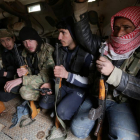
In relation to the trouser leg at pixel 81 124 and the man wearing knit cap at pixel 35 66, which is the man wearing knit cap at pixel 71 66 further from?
the man wearing knit cap at pixel 35 66

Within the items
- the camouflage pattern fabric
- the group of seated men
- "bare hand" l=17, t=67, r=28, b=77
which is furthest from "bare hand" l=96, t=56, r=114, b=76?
"bare hand" l=17, t=67, r=28, b=77

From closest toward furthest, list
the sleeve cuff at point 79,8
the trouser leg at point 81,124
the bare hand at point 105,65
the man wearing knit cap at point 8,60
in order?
the bare hand at point 105,65 → the sleeve cuff at point 79,8 → the trouser leg at point 81,124 → the man wearing knit cap at point 8,60

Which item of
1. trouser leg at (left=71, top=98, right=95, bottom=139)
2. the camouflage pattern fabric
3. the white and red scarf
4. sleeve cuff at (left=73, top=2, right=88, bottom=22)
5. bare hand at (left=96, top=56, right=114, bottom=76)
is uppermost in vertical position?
sleeve cuff at (left=73, top=2, right=88, bottom=22)

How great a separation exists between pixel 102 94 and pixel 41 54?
1367mm

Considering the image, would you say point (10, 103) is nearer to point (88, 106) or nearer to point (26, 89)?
point (26, 89)

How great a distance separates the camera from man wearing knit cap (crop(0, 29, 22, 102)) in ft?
7.73

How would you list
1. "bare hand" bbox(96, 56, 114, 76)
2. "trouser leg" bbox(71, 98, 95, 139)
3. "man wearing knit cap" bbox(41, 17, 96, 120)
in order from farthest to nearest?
"man wearing knit cap" bbox(41, 17, 96, 120) < "trouser leg" bbox(71, 98, 95, 139) < "bare hand" bbox(96, 56, 114, 76)

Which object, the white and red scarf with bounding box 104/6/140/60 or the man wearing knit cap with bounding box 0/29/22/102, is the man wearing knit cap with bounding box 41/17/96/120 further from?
the man wearing knit cap with bounding box 0/29/22/102

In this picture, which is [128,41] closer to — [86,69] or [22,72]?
[86,69]

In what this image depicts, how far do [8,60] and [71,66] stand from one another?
178cm

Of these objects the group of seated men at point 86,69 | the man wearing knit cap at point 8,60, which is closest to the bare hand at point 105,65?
the group of seated men at point 86,69

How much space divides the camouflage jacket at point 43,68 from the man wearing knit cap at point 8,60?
0.71 meters

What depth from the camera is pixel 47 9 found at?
2.50 meters

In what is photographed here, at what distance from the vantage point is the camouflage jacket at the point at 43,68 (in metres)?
1.92
